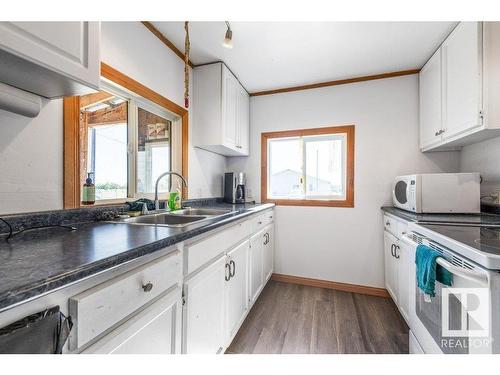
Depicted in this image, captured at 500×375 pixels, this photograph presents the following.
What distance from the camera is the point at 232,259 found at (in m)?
1.52

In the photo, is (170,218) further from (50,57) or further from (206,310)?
(50,57)

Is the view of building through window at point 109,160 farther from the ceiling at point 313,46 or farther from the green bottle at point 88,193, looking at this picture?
the ceiling at point 313,46

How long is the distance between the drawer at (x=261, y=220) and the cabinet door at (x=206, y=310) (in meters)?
0.67

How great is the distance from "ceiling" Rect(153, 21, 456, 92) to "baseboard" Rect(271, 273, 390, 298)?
241 cm

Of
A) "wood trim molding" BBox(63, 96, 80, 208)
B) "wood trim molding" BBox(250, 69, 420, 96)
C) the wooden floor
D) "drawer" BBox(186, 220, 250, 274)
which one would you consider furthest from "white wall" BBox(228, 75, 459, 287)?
"wood trim molding" BBox(63, 96, 80, 208)

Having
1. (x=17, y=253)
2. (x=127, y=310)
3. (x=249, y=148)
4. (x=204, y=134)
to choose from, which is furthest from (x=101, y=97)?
(x=249, y=148)

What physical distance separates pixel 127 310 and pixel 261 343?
1.27 meters

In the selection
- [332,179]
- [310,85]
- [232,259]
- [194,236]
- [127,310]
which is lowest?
[232,259]

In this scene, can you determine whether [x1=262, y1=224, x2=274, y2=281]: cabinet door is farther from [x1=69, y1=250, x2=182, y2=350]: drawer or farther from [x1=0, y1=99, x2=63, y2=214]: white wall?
[x1=0, y1=99, x2=63, y2=214]: white wall

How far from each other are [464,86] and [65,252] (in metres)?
2.55

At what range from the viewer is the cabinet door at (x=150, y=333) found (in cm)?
65

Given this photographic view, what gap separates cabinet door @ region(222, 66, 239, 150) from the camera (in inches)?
88.0

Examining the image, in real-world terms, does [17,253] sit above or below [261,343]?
above
